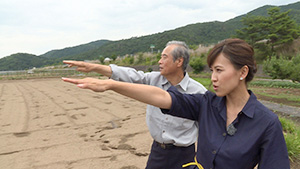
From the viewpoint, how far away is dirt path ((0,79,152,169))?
145 inches

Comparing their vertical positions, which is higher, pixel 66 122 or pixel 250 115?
pixel 250 115

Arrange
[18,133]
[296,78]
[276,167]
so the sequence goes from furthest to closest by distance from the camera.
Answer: [296,78], [18,133], [276,167]

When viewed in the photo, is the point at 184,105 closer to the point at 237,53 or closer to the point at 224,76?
the point at 224,76

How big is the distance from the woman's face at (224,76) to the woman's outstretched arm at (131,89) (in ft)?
0.93

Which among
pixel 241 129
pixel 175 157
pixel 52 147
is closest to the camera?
pixel 241 129

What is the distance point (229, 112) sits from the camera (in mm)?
1269

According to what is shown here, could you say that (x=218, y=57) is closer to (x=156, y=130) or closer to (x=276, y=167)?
(x=276, y=167)

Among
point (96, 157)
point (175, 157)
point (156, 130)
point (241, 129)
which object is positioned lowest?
point (96, 157)

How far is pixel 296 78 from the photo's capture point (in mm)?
9359

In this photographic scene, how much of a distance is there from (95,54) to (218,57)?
89.7 meters

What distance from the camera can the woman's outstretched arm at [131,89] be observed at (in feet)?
3.60

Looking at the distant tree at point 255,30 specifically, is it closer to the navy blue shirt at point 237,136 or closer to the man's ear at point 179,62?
the man's ear at point 179,62

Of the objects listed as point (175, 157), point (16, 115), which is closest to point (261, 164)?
point (175, 157)

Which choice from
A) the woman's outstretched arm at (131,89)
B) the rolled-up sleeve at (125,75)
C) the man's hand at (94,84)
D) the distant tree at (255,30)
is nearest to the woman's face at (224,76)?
the woman's outstretched arm at (131,89)
